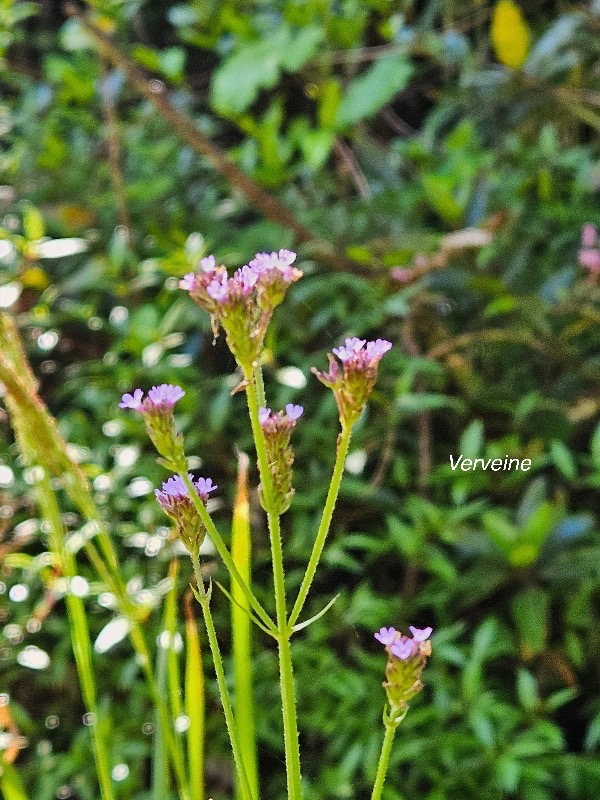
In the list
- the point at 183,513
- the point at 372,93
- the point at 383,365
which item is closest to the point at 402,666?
the point at 183,513

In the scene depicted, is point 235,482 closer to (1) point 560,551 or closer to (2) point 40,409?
(1) point 560,551

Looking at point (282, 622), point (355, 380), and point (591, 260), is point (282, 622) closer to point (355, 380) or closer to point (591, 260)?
point (355, 380)

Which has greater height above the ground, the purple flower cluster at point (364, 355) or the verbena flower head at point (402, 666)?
the purple flower cluster at point (364, 355)

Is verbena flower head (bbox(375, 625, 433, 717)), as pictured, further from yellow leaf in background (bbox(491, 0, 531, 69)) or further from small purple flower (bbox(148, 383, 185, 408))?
yellow leaf in background (bbox(491, 0, 531, 69))

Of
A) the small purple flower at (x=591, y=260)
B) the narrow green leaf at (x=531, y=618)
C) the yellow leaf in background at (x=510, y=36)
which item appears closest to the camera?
the narrow green leaf at (x=531, y=618)

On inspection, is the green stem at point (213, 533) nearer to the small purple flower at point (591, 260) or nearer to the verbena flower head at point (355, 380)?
the verbena flower head at point (355, 380)

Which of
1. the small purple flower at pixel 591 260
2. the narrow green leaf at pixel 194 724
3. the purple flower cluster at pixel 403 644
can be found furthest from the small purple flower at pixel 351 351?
the small purple flower at pixel 591 260
